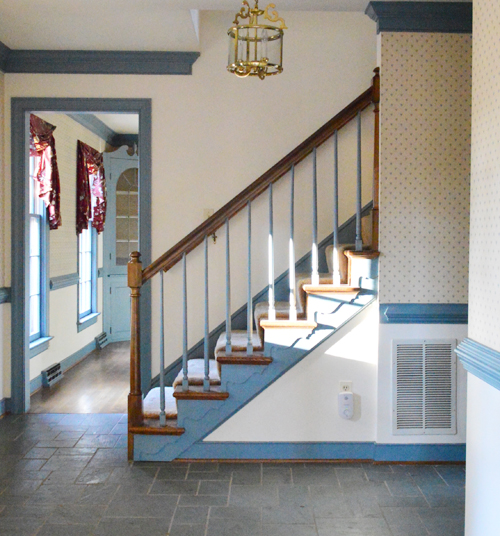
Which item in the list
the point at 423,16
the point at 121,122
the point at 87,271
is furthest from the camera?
the point at 87,271

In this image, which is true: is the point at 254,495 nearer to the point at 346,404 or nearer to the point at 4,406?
the point at 346,404

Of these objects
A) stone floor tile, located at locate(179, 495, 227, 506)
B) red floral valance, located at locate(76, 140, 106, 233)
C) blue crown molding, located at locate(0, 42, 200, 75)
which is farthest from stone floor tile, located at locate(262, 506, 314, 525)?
red floral valance, located at locate(76, 140, 106, 233)

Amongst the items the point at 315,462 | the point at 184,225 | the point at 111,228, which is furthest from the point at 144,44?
the point at 111,228

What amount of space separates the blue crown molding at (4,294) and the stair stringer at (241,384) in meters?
1.65

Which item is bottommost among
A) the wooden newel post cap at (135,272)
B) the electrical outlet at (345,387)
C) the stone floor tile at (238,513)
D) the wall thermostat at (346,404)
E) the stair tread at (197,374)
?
the stone floor tile at (238,513)

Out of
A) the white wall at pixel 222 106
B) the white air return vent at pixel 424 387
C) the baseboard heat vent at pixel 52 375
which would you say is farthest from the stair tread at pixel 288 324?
the baseboard heat vent at pixel 52 375

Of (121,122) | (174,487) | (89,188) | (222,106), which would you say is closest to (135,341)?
(174,487)

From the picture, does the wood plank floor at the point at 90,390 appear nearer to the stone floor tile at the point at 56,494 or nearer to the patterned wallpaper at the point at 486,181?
the stone floor tile at the point at 56,494

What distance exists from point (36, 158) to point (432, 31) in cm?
366

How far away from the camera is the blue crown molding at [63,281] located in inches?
232

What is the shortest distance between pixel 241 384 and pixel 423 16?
95.1 inches

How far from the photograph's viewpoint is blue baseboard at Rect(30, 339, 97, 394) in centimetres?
541

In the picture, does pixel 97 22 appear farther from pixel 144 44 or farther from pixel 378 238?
pixel 378 238

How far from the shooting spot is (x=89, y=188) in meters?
7.07
